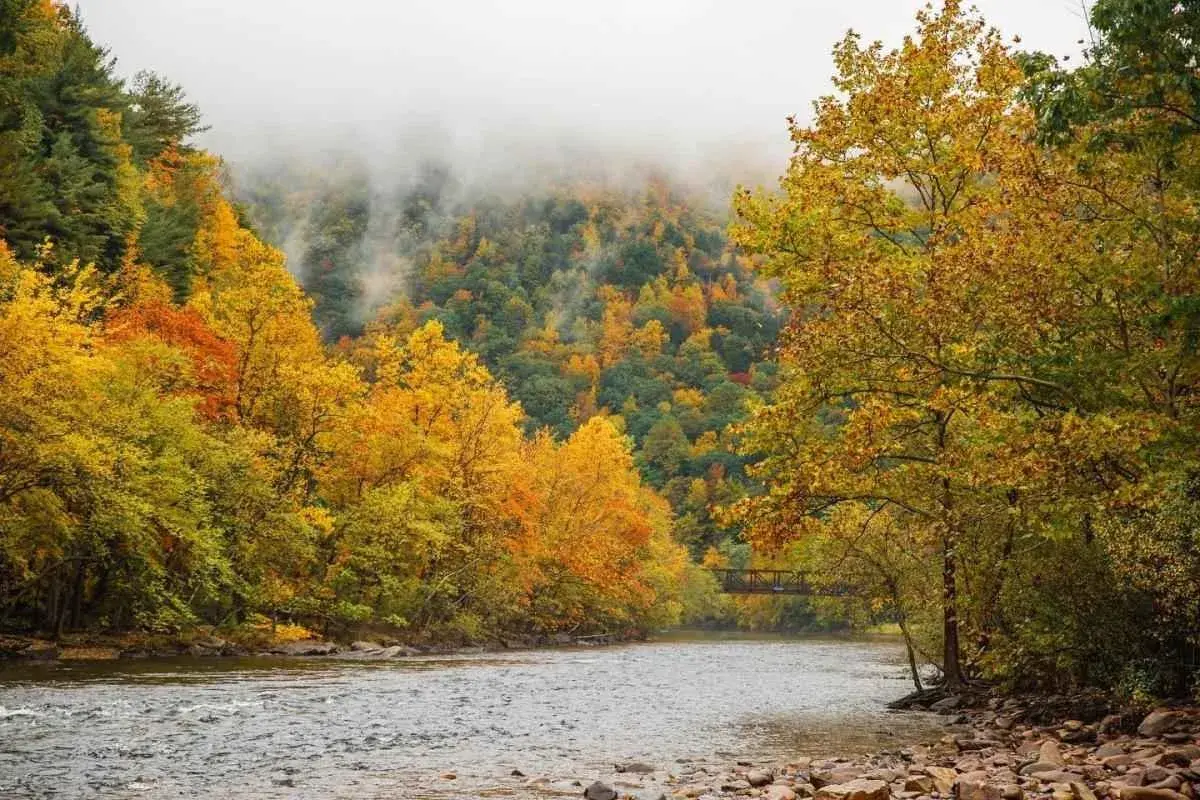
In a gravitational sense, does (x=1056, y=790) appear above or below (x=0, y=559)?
below

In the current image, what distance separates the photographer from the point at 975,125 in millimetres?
24094

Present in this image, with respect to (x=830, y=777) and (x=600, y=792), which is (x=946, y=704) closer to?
(x=830, y=777)

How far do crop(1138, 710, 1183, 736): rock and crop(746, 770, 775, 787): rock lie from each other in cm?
591

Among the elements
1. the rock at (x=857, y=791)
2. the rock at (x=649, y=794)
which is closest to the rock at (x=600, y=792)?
the rock at (x=649, y=794)

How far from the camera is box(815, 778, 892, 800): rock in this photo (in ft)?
39.6

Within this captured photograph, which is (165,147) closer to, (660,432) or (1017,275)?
(1017,275)

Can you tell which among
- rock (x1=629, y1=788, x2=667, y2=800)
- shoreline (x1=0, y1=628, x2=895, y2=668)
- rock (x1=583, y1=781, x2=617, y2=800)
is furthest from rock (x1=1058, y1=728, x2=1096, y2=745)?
shoreline (x1=0, y1=628, x2=895, y2=668)

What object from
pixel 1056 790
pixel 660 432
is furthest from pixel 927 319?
pixel 660 432

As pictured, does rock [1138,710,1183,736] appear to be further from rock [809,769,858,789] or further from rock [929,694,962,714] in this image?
rock [929,694,962,714]

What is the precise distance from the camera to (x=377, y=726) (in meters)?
20.8

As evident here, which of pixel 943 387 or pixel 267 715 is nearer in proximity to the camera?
pixel 943 387

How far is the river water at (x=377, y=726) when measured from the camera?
48.6ft

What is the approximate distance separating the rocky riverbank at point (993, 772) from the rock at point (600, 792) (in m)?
0.02

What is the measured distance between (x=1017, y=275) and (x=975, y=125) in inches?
271
